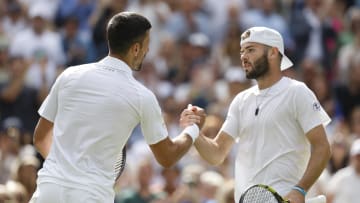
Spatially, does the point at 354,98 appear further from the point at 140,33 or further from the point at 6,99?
the point at 140,33

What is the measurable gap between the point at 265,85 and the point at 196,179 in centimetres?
451

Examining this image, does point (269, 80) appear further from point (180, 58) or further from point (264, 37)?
point (180, 58)

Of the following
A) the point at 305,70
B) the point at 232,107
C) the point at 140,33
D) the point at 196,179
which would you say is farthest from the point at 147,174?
the point at 140,33

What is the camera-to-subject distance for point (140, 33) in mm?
7441

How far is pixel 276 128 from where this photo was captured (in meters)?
7.92

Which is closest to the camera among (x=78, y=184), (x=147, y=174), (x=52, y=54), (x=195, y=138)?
(x=78, y=184)

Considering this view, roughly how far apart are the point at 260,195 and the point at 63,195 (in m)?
1.35

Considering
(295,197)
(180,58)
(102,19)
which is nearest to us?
(295,197)

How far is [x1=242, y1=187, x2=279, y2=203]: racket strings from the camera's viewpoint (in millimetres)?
7320

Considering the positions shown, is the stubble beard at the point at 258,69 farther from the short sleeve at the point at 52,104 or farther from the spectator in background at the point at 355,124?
the spectator in background at the point at 355,124

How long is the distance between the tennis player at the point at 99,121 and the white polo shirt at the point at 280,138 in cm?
69

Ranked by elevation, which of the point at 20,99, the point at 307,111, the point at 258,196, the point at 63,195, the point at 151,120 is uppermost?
the point at 151,120

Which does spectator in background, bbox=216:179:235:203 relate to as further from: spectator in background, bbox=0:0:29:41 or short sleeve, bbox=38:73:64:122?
spectator in background, bbox=0:0:29:41

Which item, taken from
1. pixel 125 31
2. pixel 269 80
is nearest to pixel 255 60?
pixel 269 80
